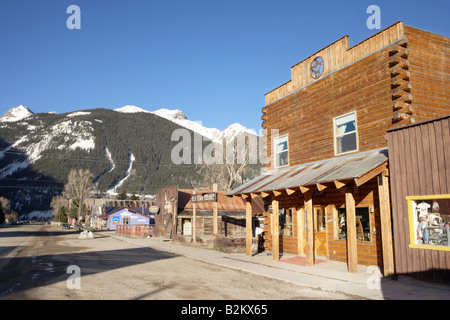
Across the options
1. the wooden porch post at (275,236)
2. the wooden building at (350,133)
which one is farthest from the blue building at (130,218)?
the wooden porch post at (275,236)

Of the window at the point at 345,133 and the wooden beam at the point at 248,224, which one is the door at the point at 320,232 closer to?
the window at the point at 345,133

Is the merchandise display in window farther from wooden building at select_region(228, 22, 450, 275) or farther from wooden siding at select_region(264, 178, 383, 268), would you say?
wooden siding at select_region(264, 178, 383, 268)

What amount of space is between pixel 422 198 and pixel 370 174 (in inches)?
63.1

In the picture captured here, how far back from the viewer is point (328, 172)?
1293 centimetres

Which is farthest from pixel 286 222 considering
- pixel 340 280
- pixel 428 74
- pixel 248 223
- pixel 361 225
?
pixel 428 74

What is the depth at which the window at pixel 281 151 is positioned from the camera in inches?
712

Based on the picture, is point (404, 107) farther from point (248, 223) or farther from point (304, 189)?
point (248, 223)

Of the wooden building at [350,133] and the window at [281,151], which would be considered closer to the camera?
the wooden building at [350,133]

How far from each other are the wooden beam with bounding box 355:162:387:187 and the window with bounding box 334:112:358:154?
101 inches

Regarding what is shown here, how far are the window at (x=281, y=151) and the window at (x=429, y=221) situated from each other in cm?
810

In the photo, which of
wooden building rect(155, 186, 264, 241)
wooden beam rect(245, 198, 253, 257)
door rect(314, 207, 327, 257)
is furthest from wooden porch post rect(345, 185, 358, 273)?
wooden building rect(155, 186, 264, 241)

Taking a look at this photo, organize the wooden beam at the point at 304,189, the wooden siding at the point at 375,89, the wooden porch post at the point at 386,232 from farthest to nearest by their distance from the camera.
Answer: the wooden beam at the point at 304,189 → the wooden siding at the point at 375,89 → the wooden porch post at the point at 386,232

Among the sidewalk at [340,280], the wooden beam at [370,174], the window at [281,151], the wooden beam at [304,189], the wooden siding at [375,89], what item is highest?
the wooden siding at [375,89]

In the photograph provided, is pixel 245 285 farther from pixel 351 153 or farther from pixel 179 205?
pixel 179 205
